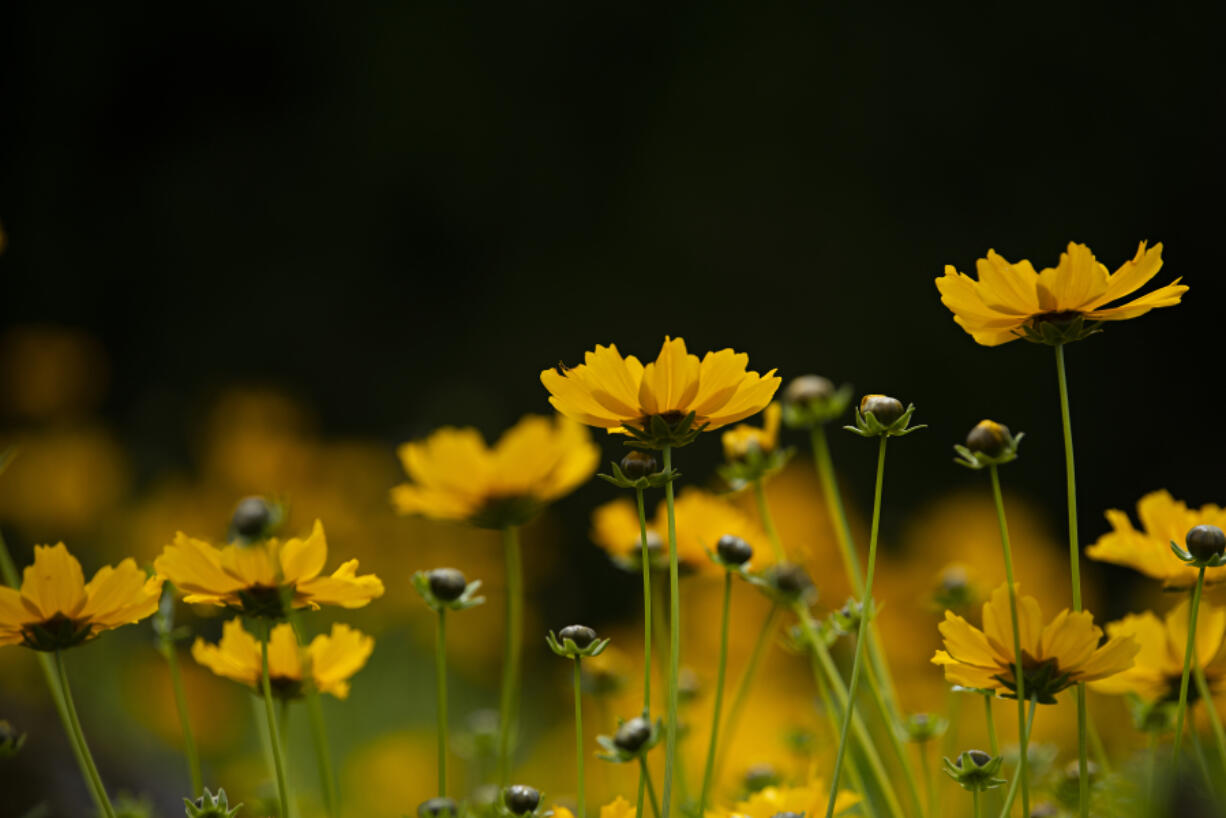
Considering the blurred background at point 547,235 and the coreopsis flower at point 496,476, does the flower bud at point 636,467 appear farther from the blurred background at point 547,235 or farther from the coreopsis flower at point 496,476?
the blurred background at point 547,235

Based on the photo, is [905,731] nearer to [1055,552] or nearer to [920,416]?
[1055,552]

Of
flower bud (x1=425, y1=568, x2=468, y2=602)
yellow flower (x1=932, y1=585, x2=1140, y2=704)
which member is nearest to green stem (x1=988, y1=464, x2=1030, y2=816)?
yellow flower (x1=932, y1=585, x2=1140, y2=704)

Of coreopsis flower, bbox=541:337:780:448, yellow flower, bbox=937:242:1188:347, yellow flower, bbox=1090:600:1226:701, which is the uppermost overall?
yellow flower, bbox=937:242:1188:347

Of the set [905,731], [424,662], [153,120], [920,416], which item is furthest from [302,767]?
[153,120]

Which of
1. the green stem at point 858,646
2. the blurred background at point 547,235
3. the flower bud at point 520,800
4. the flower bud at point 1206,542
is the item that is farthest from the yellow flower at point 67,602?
the blurred background at point 547,235

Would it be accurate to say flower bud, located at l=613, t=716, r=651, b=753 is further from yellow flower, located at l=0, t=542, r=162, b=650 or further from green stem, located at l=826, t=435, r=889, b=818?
yellow flower, located at l=0, t=542, r=162, b=650

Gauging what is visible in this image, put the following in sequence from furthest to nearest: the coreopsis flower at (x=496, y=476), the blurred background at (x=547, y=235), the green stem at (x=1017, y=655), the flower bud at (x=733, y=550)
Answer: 1. the blurred background at (x=547, y=235)
2. the coreopsis flower at (x=496, y=476)
3. the flower bud at (x=733, y=550)
4. the green stem at (x=1017, y=655)

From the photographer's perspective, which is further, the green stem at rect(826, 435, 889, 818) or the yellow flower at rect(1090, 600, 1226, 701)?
the yellow flower at rect(1090, 600, 1226, 701)
